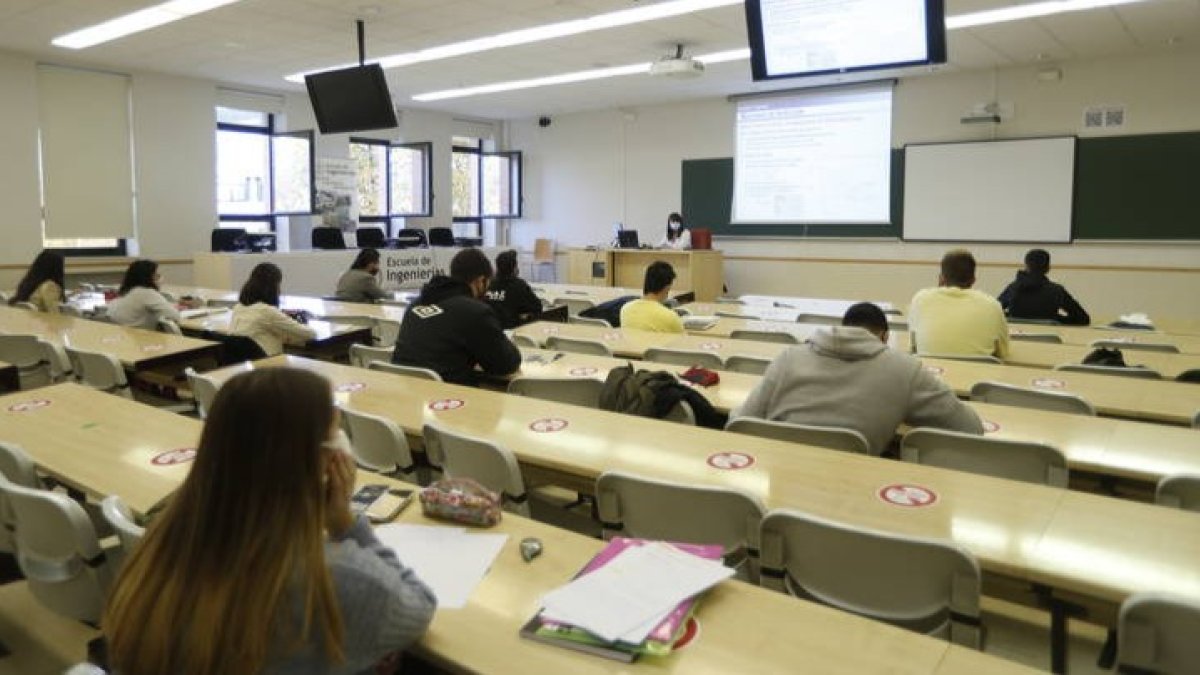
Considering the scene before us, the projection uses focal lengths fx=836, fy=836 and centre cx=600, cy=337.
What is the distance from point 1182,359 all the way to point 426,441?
13.3 feet

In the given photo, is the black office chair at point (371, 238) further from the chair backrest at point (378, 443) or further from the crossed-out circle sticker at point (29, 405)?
the chair backrest at point (378, 443)

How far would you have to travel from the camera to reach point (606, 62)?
30.9 feet

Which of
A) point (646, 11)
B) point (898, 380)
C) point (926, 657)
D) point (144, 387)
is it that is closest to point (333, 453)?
point (926, 657)

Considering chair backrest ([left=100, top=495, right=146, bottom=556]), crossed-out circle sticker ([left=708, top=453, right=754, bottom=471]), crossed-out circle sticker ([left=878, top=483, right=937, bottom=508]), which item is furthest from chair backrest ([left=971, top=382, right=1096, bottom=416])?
chair backrest ([left=100, top=495, right=146, bottom=556])

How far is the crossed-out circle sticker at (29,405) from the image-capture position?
3.05 m

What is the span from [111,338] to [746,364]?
12.2 ft

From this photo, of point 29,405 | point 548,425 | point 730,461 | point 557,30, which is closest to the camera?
point 730,461

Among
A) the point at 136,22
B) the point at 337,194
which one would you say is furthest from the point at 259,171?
the point at 136,22

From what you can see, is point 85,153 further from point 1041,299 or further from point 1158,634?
point 1158,634

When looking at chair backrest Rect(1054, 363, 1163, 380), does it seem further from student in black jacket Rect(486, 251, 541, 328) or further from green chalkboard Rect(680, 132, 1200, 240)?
green chalkboard Rect(680, 132, 1200, 240)

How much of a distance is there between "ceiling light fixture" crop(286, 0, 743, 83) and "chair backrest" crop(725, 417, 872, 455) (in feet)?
16.7

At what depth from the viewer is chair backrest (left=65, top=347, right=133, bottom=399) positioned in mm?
4270

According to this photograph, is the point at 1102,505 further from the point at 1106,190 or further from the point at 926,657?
the point at 1106,190

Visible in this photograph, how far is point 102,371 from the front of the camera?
436 cm
